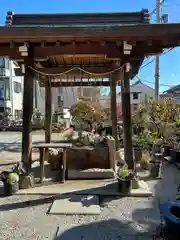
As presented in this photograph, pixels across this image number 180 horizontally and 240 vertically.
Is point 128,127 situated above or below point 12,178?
above

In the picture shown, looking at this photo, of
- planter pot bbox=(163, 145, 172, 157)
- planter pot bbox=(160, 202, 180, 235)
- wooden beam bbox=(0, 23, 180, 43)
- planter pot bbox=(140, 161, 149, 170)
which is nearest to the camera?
planter pot bbox=(160, 202, 180, 235)

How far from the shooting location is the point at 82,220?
10.5ft

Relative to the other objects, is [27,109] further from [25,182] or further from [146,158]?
[146,158]

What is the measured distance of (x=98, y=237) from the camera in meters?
2.77

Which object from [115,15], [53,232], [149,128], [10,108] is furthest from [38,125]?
[53,232]

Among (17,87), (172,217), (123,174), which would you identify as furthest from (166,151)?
(17,87)

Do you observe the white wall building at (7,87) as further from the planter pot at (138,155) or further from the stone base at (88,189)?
the stone base at (88,189)

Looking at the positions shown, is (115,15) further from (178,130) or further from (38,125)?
(38,125)

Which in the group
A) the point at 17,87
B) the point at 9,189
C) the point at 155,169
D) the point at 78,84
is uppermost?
the point at 17,87

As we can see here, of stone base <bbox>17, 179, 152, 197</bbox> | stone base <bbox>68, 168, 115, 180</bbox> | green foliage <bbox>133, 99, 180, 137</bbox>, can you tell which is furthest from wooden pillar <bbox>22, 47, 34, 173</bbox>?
green foliage <bbox>133, 99, 180, 137</bbox>

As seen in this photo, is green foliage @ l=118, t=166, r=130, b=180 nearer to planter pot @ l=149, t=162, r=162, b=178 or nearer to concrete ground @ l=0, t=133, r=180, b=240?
concrete ground @ l=0, t=133, r=180, b=240

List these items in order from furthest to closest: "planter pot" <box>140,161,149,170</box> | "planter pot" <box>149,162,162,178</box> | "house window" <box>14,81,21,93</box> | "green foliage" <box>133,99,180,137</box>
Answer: "house window" <box>14,81,21,93</box>
"green foliage" <box>133,99,180,137</box>
"planter pot" <box>140,161,149,170</box>
"planter pot" <box>149,162,162,178</box>

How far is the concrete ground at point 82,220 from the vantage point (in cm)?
283

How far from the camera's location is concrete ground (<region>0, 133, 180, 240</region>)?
2.83 m
